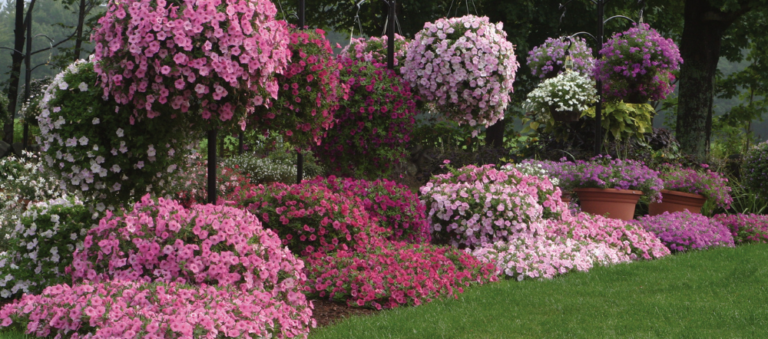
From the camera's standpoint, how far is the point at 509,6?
1811cm

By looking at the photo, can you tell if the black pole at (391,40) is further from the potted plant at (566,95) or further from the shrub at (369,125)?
the potted plant at (566,95)

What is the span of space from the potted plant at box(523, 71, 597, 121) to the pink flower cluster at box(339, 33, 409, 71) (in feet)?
9.88

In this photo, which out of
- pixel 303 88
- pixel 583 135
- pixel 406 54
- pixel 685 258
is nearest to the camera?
pixel 303 88

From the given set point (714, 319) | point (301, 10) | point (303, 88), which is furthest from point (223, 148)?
point (714, 319)

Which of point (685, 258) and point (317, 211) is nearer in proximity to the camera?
point (317, 211)

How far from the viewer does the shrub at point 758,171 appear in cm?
1175

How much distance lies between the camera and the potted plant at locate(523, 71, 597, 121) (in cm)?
1159

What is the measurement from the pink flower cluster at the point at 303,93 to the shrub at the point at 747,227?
259 inches

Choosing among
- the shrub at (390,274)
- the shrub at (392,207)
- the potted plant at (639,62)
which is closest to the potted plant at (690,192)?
the potted plant at (639,62)

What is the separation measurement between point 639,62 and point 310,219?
7.55 meters

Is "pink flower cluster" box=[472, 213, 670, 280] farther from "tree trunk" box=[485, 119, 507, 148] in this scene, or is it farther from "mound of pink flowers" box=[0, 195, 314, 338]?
"tree trunk" box=[485, 119, 507, 148]

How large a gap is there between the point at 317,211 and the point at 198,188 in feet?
7.43

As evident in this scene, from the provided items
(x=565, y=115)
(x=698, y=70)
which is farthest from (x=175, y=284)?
(x=698, y=70)

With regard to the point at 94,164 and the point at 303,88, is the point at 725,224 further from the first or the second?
the point at 94,164
